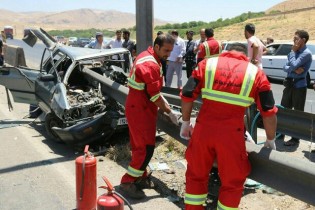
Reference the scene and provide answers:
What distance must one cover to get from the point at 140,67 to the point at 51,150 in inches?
108

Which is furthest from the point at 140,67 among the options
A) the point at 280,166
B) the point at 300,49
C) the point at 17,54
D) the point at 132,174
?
the point at 17,54

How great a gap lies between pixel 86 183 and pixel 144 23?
3402mm

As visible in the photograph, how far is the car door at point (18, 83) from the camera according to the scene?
7402mm

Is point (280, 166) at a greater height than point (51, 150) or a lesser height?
greater

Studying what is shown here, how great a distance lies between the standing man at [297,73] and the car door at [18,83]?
4.61m

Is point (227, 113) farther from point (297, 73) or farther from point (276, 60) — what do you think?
point (276, 60)

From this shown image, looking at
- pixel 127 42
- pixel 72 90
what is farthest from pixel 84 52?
pixel 127 42

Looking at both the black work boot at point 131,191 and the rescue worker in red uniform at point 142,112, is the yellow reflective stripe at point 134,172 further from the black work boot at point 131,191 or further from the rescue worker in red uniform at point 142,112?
the black work boot at point 131,191

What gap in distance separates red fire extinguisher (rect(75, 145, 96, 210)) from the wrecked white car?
195 cm

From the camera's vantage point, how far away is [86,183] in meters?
4.05

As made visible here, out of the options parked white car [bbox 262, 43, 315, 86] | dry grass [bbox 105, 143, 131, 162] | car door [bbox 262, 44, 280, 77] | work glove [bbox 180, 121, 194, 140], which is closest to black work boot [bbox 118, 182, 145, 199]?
work glove [bbox 180, 121, 194, 140]

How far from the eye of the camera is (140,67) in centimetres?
433

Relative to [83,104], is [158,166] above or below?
below

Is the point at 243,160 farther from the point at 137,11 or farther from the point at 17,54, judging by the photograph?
the point at 17,54
